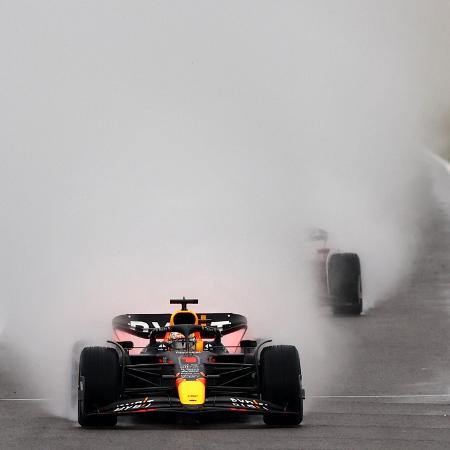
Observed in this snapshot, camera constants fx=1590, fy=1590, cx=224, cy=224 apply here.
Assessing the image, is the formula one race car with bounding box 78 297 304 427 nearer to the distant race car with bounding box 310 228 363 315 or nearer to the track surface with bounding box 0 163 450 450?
the track surface with bounding box 0 163 450 450

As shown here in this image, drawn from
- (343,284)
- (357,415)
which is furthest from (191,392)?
(343,284)

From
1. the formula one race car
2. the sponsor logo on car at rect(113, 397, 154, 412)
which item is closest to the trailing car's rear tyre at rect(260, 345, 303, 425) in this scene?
the formula one race car

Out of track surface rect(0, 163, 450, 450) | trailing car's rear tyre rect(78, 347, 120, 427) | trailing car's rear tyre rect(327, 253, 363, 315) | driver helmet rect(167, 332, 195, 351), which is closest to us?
track surface rect(0, 163, 450, 450)

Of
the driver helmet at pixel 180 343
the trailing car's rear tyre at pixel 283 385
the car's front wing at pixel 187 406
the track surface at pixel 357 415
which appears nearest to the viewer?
the track surface at pixel 357 415

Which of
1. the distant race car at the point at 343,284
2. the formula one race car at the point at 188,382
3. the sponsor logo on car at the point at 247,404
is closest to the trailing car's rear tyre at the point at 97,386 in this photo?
the formula one race car at the point at 188,382

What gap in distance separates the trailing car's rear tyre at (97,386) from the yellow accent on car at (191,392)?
56cm

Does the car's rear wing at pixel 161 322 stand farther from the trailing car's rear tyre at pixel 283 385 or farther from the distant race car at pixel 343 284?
the distant race car at pixel 343 284

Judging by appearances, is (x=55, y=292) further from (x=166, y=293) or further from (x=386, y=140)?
(x=386, y=140)

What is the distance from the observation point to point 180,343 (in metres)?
14.1

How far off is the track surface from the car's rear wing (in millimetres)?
1066

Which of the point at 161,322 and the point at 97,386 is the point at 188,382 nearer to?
the point at 97,386

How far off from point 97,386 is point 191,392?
0.76 m

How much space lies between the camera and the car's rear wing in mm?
15281

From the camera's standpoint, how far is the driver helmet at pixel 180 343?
46.3 feet
